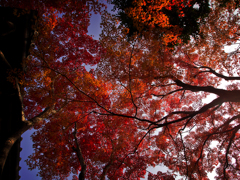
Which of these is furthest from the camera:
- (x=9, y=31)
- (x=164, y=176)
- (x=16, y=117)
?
(x=164, y=176)

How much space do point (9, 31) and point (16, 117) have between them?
14.7 ft

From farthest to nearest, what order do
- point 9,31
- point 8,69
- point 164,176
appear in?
point 164,176 < point 9,31 < point 8,69

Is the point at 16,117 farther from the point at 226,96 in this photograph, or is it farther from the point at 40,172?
the point at 226,96

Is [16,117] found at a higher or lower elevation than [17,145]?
higher

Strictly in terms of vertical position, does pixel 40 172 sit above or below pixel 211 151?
below

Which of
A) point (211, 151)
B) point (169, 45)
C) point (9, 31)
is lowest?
point (211, 151)

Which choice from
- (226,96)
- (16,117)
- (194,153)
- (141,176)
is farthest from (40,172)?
(226,96)

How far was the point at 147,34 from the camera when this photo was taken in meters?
6.37

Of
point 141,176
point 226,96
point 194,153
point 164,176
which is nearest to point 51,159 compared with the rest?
point 141,176

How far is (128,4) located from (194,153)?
1196 centimetres

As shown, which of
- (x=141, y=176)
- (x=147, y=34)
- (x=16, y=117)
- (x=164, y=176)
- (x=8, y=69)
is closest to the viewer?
(x=8, y=69)

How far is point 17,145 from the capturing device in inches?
193

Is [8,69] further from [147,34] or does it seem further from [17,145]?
[147,34]

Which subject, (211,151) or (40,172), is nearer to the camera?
(211,151)
